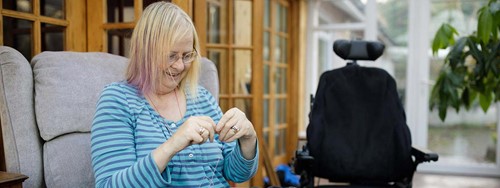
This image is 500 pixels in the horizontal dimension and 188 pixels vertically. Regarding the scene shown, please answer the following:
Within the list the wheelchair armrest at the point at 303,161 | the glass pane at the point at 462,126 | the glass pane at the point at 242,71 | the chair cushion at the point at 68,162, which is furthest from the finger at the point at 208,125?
the glass pane at the point at 462,126

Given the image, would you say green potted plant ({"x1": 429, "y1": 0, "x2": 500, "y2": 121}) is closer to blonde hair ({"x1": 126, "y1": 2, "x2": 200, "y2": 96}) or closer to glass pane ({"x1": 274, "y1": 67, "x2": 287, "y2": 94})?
blonde hair ({"x1": 126, "y1": 2, "x2": 200, "y2": 96})

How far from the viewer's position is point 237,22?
302cm

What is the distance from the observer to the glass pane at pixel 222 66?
2.94m

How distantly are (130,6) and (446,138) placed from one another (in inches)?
148

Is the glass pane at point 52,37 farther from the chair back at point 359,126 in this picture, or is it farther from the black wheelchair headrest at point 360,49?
the black wheelchair headrest at point 360,49

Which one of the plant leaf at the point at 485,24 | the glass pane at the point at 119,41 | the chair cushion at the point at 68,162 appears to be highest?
the plant leaf at the point at 485,24

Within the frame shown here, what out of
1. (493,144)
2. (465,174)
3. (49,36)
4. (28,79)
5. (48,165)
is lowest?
(465,174)

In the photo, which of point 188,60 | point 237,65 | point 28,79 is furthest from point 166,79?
point 237,65

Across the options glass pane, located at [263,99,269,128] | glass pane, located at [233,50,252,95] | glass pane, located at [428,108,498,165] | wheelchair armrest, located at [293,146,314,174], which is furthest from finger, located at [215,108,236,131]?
glass pane, located at [428,108,498,165]

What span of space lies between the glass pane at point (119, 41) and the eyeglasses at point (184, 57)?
884 mm

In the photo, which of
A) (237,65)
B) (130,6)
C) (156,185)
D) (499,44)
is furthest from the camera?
(237,65)

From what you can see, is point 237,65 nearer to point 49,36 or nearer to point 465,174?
point 49,36

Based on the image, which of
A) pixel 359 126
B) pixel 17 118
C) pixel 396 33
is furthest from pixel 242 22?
pixel 396 33

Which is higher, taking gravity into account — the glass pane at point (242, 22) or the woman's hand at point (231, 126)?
the glass pane at point (242, 22)
